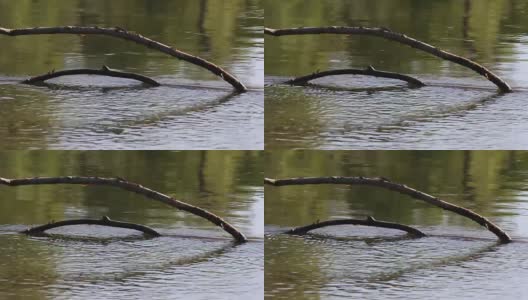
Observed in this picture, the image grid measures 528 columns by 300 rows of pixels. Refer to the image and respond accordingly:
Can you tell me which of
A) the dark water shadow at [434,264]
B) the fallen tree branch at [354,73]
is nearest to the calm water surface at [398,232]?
the dark water shadow at [434,264]

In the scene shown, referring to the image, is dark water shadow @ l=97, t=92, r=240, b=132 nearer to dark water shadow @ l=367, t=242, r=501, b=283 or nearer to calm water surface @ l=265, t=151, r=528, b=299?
calm water surface @ l=265, t=151, r=528, b=299

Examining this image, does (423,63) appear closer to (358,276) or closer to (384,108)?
(384,108)

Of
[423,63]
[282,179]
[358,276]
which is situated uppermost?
[423,63]

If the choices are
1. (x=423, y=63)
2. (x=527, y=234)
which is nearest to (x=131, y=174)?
(x=423, y=63)

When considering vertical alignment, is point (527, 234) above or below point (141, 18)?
below

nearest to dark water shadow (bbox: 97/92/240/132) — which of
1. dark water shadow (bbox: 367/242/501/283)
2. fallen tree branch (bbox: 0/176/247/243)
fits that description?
fallen tree branch (bbox: 0/176/247/243)

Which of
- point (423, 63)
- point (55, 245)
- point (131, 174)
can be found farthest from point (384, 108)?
point (55, 245)

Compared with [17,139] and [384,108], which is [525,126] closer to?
[384,108]

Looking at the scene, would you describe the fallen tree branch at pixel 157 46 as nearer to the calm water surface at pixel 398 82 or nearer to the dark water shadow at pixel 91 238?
the calm water surface at pixel 398 82
